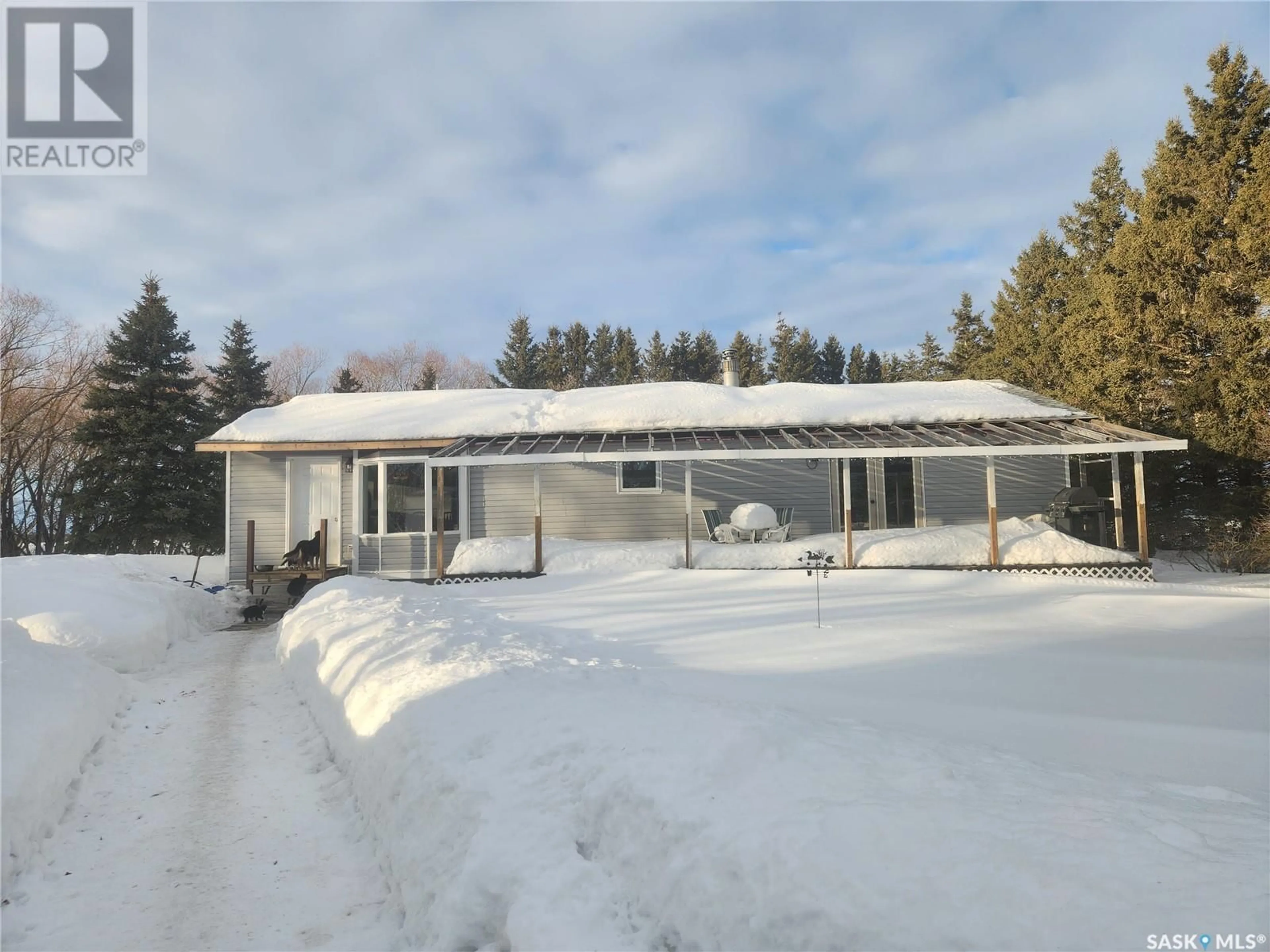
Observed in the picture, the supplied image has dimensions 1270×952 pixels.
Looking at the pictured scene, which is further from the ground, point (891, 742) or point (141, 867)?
point (891, 742)

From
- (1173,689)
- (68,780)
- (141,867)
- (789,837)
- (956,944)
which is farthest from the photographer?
(1173,689)

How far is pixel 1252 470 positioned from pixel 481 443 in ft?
52.6

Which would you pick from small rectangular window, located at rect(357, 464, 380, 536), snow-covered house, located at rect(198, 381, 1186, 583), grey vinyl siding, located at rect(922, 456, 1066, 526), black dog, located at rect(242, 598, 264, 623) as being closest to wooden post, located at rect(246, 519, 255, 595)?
snow-covered house, located at rect(198, 381, 1186, 583)

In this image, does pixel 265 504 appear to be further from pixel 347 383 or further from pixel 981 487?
pixel 347 383

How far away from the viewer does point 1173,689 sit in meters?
5.15

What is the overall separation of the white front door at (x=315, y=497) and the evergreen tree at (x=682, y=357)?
105ft

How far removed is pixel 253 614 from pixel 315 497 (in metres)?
3.78

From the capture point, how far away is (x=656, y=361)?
146 feet

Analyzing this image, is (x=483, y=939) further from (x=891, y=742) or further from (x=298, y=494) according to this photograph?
(x=298, y=494)

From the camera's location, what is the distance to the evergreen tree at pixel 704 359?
45812 millimetres

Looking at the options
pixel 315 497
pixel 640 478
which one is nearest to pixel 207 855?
pixel 640 478

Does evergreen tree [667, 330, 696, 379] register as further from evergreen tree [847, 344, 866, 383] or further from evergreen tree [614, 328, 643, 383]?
evergreen tree [847, 344, 866, 383]

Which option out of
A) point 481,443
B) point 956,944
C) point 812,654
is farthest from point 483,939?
point 481,443

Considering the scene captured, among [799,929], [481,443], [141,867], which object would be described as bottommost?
[141,867]
